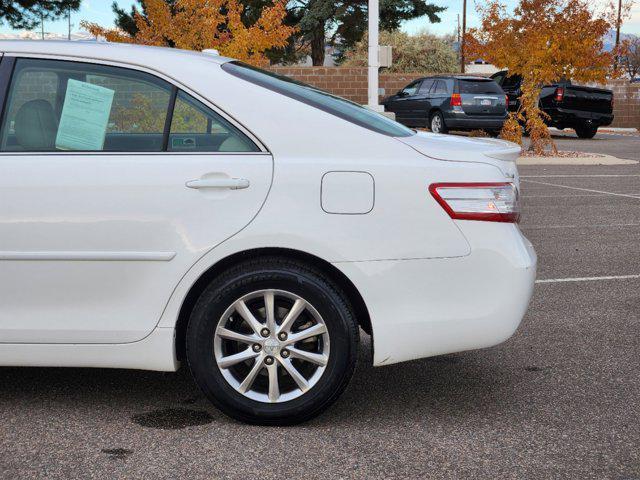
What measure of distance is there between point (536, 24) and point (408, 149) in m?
18.5

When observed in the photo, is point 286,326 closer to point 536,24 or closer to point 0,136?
point 0,136

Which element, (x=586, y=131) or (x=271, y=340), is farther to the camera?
(x=586, y=131)

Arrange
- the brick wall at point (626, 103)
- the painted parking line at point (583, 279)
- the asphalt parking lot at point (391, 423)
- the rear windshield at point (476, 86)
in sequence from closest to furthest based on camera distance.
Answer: the asphalt parking lot at point (391, 423) → the painted parking line at point (583, 279) → the rear windshield at point (476, 86) → the brick wall at point (626, 103)

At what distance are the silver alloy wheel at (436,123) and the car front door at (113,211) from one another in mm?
19805

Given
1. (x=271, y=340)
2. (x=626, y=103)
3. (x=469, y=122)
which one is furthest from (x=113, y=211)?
(x=626, y=103)

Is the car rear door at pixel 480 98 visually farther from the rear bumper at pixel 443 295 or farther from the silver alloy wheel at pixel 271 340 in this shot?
the silver alloy wheel at pixel 271 340

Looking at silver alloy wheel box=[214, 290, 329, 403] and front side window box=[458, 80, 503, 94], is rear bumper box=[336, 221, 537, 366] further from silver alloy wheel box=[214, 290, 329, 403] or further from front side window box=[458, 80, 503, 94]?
front side window box=[458, 80, 503, 94]

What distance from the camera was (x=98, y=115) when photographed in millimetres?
4207

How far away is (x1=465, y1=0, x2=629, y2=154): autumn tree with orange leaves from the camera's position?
20656 millimetres

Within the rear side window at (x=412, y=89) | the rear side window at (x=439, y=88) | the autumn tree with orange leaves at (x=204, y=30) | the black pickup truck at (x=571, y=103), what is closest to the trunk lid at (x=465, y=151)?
the autumn tree with orange leaves at (x=204, y=30)

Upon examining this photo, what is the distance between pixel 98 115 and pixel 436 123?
20082 millimetres

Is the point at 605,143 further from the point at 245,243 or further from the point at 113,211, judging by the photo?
the point at 113,211

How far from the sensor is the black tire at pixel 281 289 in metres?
3.98

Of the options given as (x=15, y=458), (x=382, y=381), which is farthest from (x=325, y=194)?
(x=15, y=458)
